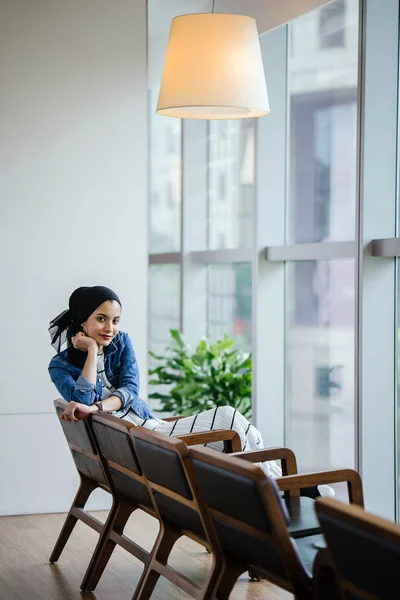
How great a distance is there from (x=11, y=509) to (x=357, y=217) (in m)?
2.69

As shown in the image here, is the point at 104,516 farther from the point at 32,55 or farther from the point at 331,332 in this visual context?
the point at 32,55

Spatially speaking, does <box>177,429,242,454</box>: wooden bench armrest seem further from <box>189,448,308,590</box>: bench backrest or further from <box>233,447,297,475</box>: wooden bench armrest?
<box>189,448,308,590</box>: bench backrest

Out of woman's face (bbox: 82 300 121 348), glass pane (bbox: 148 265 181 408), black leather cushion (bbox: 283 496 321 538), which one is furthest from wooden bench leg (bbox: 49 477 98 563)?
glass pane (bbox: 148 265 181 408)

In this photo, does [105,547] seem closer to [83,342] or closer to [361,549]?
[83,342]

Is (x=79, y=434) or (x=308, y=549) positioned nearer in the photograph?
(x=308, y=549)

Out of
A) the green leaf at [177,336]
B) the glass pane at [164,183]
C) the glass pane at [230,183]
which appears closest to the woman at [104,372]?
the glass pane at [230,183]

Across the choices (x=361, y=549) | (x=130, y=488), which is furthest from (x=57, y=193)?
(x=361, y=549)

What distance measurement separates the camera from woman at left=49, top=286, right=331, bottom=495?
4215 mm

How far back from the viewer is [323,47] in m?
5.36

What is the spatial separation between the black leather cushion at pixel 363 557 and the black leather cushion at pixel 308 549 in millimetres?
422

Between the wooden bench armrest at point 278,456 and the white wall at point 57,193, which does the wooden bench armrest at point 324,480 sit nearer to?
the wooden bench armrest at point 278,456

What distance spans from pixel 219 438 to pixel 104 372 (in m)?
0.86

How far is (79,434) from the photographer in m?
4.16

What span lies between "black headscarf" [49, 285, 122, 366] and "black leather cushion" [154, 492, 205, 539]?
1.16 meters
